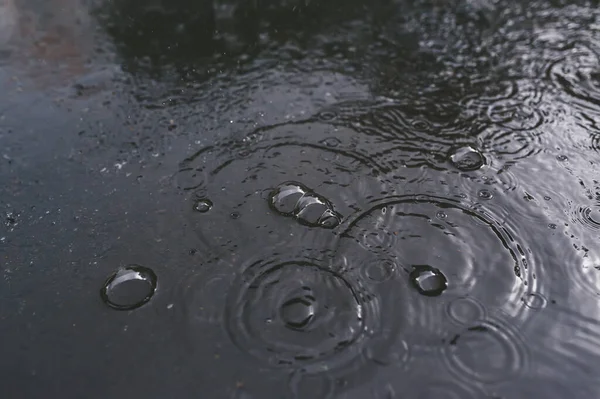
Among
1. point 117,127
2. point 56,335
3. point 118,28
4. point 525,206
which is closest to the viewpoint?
point 56,335

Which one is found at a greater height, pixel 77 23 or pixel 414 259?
pixel 77 23

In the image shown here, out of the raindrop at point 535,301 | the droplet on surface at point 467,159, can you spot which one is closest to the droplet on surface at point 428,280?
the raindrop at point 535,301

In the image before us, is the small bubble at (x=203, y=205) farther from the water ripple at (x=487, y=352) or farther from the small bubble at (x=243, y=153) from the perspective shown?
the water ripple at (x=487, y=352)

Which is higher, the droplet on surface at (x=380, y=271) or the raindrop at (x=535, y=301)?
the droplet on surface at (x=380, y=271)

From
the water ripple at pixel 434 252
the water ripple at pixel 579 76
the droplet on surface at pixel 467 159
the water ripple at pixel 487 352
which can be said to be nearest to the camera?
the water ripple at pixel 487 352

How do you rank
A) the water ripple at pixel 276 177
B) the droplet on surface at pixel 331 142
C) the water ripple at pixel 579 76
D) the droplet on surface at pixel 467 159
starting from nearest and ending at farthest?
the water ripple at pixel 276 177, the droplet on surface at pixel 467 159, the droplet on surface at pixel 331 142, the water ripple at pixel 579 76

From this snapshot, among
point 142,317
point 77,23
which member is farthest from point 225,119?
point 77,23

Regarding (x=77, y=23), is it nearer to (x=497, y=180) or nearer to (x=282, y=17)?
(x=282, y=17)
